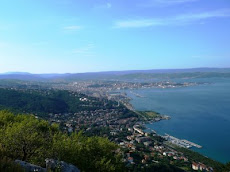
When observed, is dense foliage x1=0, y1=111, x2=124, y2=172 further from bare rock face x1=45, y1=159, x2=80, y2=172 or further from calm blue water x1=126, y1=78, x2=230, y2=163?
calm blue water x1=126, y1=78, x2=230, y2=163

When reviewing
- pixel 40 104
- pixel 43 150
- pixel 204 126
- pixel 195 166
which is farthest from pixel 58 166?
pixel 40 104

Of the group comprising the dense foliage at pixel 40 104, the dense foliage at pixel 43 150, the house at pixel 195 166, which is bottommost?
the house at pixel 195 166

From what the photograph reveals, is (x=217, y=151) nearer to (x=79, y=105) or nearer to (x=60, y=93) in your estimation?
(x=79, y=105)

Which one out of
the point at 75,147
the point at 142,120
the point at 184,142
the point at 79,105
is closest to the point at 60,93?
the point at 79,105

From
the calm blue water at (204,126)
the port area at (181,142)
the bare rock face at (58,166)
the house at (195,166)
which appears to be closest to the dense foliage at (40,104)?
the calm blue water at (204,126)

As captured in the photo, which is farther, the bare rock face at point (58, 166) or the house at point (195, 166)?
the house at point (195, 166)

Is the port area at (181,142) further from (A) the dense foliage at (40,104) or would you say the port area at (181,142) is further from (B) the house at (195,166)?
(A) the dense foliage at (40,104)

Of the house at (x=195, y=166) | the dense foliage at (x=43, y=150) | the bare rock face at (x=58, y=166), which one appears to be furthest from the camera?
the house at (x=195, y=166)

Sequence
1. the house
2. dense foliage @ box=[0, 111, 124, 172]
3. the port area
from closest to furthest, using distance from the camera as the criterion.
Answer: dense foliage @ box=[0, 111, 124, 172], the house, the port area

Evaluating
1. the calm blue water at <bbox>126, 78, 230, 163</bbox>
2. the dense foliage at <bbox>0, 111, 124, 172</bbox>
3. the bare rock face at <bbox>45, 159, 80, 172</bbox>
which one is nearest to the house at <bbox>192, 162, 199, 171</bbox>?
the calm blue water at <bbox>126, 78, 230, 163</bbox>

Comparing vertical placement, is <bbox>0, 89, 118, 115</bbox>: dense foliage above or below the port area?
above

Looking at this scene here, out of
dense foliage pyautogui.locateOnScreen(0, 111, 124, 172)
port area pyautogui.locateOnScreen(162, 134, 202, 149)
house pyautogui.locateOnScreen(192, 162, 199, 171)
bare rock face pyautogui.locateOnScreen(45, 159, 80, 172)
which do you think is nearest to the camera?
bare rock face pyautogui.locateOnScreen(45, 159, 80, 172)
